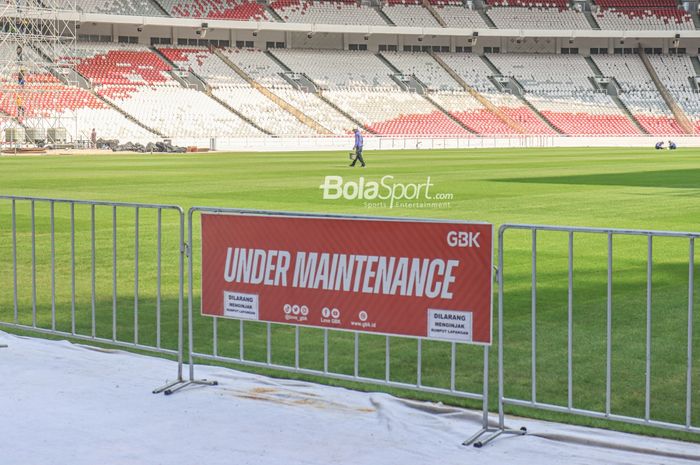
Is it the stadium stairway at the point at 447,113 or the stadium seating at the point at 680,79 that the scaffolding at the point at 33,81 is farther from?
the stadium seating at the point at 680,79

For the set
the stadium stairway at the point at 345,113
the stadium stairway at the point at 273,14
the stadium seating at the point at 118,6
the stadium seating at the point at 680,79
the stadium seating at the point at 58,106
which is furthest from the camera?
the stadium seating at the point at 680,79

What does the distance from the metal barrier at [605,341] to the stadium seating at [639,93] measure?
249 feet

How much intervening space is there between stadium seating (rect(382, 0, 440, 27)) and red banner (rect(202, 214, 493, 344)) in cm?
8346

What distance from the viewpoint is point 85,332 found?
401 inches

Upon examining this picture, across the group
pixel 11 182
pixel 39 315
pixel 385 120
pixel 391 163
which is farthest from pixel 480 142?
pixel 39 315

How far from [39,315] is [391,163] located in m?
35.9

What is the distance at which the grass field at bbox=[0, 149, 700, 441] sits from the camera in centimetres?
844

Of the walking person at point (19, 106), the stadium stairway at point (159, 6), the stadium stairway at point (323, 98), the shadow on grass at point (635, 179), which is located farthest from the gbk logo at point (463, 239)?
the stadium stairway at point (159, 6)

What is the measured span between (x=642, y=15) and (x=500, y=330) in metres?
96.3

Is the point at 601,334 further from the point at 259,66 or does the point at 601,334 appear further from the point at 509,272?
the point at 259,66

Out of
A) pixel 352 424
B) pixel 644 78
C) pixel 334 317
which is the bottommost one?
pixel 352 424

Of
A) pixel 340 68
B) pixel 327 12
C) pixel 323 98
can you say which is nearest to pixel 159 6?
pixel 323 98

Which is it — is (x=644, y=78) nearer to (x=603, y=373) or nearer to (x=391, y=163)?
(x=391, y=163)

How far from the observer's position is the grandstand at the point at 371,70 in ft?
228
